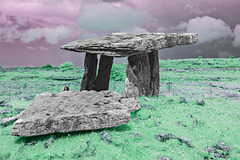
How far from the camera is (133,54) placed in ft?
24.4

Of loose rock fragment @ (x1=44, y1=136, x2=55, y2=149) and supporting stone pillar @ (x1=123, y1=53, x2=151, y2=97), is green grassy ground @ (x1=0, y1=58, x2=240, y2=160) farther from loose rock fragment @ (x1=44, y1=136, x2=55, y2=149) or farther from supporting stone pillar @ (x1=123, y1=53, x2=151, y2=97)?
supporting stone pillar @ (x1=123, y1=53, x2=151, y2=97)

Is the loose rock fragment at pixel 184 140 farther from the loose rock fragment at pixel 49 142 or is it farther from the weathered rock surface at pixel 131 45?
the loose rock fragment at pixel 49 142

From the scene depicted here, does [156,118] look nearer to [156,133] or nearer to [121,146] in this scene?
[156,133]

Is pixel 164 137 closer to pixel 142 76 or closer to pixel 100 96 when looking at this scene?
pixel 100 96

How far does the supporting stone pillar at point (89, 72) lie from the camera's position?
9.05 metres

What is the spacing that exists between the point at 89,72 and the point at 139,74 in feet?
8.11

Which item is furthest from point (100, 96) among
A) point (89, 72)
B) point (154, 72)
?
point (154, 72)

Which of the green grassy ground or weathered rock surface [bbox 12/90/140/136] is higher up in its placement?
weathered rock surface [bbox 12/90/140/136]

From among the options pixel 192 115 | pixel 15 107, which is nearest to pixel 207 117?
pixel 192 115

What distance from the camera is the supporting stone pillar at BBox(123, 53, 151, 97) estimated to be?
303 inches

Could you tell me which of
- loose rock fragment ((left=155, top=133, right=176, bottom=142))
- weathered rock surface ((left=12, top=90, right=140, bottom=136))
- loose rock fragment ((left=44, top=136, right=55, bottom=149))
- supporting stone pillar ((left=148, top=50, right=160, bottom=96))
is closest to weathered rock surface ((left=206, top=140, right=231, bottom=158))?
loose rock fragment ((left=155, top=133, right=176, bottom=142))

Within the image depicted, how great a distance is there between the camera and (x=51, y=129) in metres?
5.06

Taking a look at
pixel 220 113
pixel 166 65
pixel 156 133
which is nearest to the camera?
pixel 156 133

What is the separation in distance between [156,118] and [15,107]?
5350 millimetres
